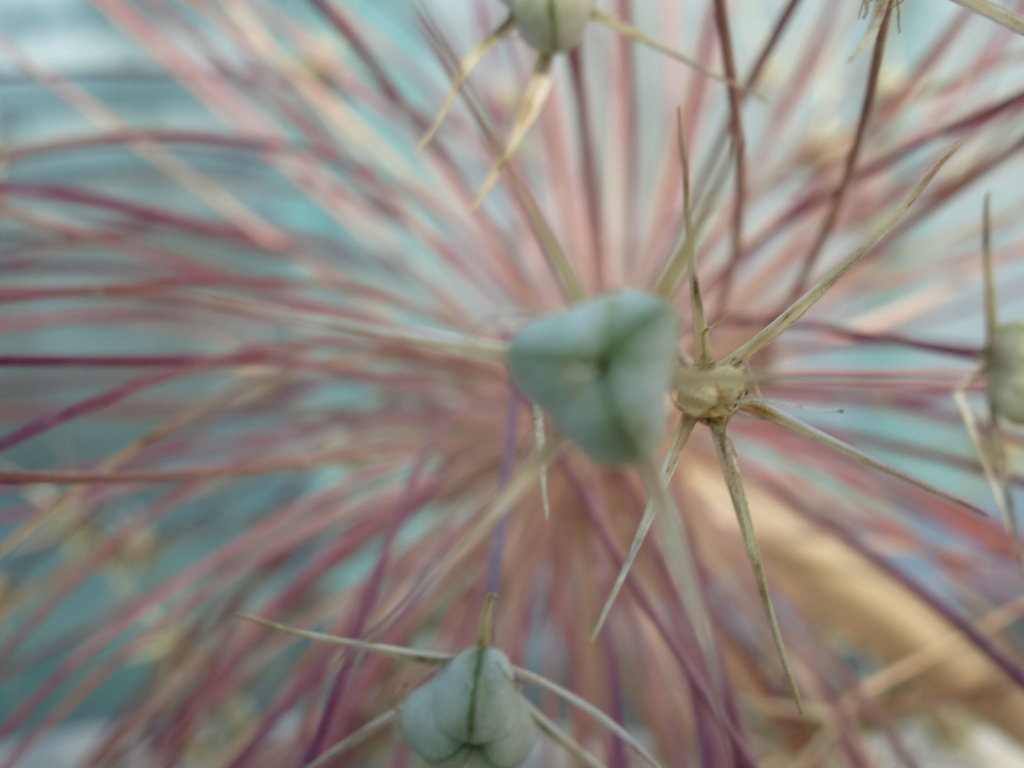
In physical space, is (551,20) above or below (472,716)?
above

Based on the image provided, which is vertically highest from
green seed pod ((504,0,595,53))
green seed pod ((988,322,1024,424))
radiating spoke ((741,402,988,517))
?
green seed pod ((504,0,595,53))

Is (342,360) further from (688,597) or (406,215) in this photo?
(688,597)

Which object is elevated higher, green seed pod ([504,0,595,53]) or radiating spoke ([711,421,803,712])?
green seed pod ([504,0,595,53])

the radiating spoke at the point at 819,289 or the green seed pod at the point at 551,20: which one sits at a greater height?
the green seed pod at the point at 551,20
